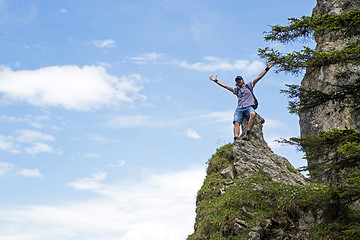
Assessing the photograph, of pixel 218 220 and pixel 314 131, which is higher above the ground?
pixel 314 131

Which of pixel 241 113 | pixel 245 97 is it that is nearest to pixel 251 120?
pixel 241 113

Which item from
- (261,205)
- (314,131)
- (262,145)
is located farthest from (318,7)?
(261,205)

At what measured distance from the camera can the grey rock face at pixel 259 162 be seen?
15.5m

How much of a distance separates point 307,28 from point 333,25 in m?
0.98

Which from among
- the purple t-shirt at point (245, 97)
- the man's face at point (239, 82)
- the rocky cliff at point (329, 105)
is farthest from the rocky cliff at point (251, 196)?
the rocky cliff at point (329, 105)

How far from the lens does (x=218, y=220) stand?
12711 mm

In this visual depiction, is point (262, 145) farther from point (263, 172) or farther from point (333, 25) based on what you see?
point (333, 25)

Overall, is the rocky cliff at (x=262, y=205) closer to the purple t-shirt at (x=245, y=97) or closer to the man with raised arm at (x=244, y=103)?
the man with raised arm at (x=244, y=103)

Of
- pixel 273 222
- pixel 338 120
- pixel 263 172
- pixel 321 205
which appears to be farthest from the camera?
pixel 338 120

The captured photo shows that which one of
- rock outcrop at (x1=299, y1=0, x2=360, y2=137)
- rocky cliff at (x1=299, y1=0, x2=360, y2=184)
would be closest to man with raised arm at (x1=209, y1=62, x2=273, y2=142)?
rocky cliff at (x1=299, y1=0, x2=360, y2=184)

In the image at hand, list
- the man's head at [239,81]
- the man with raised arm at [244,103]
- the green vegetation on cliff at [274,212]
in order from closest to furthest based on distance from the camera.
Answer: the green vegetation on cliff at [274,212]
the man with raised arm at [244,103]
the man's head at [239,81]

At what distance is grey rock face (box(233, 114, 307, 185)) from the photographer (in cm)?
1553

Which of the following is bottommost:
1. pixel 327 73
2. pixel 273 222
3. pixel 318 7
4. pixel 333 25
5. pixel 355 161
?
pixel 273 222

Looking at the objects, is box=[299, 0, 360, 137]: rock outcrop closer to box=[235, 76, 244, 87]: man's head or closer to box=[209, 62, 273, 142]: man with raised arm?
box=[209, 62, 273, 142]: man with raised arm
